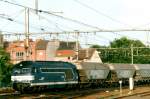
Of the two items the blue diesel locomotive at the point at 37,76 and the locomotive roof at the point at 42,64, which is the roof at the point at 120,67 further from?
the blue diesel locomotive at the point at 37,76

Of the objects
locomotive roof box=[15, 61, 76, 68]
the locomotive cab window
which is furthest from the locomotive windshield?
the locomotive cab window

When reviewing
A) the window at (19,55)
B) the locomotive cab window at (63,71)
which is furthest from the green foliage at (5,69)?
the window at (19,55)

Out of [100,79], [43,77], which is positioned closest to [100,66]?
[100,79]

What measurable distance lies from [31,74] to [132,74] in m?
25.6

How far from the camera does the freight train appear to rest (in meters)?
36.2

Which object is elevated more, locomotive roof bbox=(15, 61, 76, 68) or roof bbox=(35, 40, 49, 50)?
roof bbox=(35, 40, 49, 50)

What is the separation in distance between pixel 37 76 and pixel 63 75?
15.3 ft

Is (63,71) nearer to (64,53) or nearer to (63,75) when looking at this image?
(63,75)

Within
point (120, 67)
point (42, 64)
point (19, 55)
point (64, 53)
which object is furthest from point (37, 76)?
point (64, 53)

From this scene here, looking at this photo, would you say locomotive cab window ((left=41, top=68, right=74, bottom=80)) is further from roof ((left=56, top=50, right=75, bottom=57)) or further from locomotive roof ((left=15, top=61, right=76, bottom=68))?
roof ((left=56, top=50, right=75, bottom=57))

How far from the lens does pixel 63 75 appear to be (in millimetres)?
40375

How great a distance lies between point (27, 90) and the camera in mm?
36156

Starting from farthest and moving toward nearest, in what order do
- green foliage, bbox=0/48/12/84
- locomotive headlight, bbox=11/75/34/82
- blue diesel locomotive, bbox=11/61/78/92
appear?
green foliage, bbox=0/48/12/84 → blue diesel locomotive, bbox=11/61/78/92 → locomotive headlight, bbox=11/75/34/82

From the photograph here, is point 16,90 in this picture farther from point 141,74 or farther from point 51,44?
point 51,44
